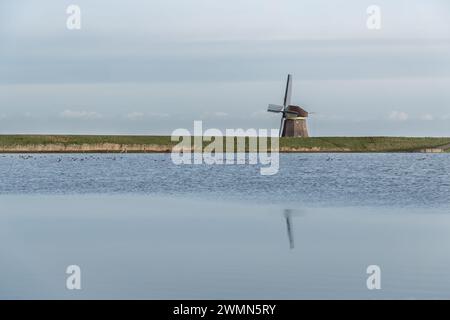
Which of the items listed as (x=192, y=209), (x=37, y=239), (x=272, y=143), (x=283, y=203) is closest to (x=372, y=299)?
(x=37, y=239)

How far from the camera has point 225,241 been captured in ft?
50.2

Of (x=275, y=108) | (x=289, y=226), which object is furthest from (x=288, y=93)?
(x=289, y=226)

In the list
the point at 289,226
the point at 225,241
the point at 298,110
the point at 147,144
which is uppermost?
the point at 298,110

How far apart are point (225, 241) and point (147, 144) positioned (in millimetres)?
47088

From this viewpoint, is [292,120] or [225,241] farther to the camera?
[292,120]

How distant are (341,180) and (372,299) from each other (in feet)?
74.5

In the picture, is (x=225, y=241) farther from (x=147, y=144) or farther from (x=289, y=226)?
(x=147, y=144)

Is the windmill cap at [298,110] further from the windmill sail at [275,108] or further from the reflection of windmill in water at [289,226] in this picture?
the reflection of windmill in water at [289,226]

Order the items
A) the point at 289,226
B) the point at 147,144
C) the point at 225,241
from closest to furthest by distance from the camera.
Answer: the point at 225,241 < the point at 289,226 < the point at 147,144

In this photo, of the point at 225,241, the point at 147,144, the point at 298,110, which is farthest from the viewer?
the point at 298,110

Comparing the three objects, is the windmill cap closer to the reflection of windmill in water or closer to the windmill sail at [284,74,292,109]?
the windmill sail at [284,74,292,109]

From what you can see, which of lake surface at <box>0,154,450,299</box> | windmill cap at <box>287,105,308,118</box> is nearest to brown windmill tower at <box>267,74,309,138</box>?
windmill cap at <box>287,105,308,118</box>

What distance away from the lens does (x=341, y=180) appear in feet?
109
